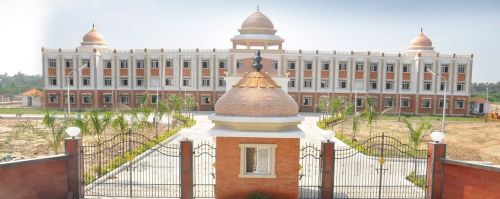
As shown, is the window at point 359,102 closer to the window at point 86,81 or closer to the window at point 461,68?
the window at point 461,68

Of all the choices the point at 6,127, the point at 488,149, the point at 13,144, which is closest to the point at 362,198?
the point at 488,149

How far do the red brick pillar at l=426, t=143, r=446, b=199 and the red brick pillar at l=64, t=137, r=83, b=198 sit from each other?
1150cm

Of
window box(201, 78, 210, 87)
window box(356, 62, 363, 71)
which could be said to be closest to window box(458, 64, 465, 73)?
window box(356, 62, 363, 71)

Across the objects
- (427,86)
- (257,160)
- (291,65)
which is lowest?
(257,160)

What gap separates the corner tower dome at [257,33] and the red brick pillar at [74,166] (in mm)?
30907

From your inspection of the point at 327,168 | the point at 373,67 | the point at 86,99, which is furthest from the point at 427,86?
the point at 86,99

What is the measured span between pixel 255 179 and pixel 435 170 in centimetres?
595

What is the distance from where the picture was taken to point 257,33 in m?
41.9

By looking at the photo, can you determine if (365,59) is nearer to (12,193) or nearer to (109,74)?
(109,74)

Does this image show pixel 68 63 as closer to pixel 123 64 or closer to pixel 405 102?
pixel 123 64

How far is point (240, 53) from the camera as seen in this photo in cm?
4431

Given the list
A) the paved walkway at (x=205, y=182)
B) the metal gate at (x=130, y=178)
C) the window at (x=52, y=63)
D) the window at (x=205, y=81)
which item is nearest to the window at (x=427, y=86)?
the window at (x=205, y=81)

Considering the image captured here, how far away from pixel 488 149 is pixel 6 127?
1410 inches

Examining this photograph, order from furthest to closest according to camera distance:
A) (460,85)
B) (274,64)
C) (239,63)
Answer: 1. (460,85)
2. (274,64)
3. (239,63)
